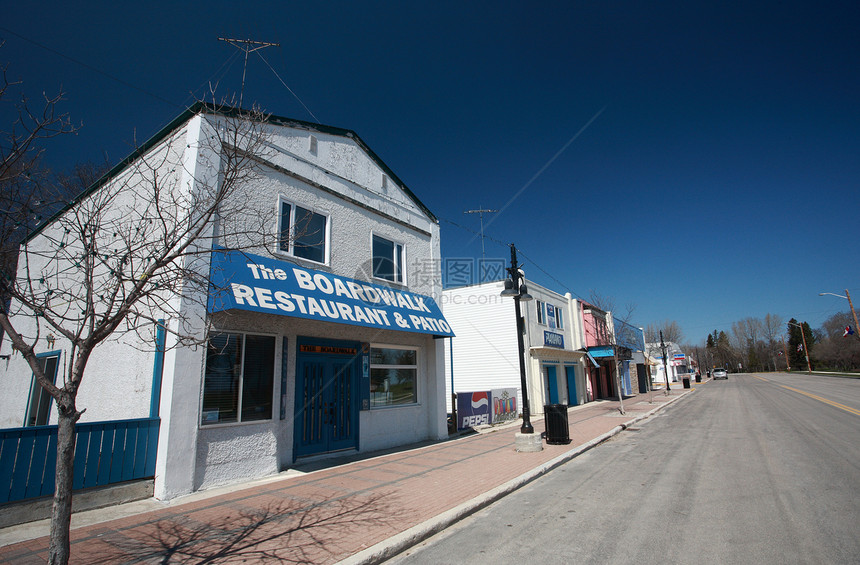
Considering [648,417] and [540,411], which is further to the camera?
[540,411]

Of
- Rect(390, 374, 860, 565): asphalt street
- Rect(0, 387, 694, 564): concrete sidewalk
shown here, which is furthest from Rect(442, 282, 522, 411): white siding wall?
Rect(0, 387, 694, 564): concrete sidewalk

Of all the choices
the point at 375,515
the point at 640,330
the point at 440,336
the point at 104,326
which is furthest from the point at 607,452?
the point at 640,330

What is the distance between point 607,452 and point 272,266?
30.0 feet

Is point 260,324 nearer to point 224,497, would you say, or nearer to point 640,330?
point 224,497

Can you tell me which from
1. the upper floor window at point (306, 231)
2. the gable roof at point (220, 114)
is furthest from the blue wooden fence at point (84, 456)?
the upper floor window at point (306, 231)

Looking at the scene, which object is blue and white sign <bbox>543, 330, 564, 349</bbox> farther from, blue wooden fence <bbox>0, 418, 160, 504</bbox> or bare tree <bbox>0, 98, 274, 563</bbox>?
blue wooden fence <bbox>0, 418, 160, 504</bbox>

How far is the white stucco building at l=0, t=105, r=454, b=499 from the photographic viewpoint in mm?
7504

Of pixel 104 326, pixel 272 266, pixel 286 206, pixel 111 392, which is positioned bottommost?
pixel 111 392

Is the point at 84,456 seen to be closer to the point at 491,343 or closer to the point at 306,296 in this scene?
the point at 306,296

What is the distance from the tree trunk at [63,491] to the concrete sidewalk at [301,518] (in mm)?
1564

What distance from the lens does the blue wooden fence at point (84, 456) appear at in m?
5.67

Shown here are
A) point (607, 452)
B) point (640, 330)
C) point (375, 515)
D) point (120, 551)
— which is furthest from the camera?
point (640, 330)

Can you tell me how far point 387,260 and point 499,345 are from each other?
1119 cm

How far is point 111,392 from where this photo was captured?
328 inches
